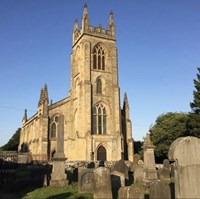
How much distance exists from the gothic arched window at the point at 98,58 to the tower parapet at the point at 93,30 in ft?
6.67

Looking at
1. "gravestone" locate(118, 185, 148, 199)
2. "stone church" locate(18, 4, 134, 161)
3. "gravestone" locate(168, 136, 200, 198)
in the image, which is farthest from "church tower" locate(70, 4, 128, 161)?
"gravestone" locate(168, 136, 200, 198)

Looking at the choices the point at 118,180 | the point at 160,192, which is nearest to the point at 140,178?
the point at 118,180

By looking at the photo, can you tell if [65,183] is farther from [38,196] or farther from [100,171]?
[100,171]

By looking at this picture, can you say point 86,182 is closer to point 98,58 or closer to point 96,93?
point 96,93

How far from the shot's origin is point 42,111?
117 ft

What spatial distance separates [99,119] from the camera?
36781mm

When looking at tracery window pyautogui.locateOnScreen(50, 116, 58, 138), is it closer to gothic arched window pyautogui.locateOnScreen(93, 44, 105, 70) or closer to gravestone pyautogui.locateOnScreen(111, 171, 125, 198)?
gothic arched window pyautogui.locateOnScreen(93, 44, 105, 70)

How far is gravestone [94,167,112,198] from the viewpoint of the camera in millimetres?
11320

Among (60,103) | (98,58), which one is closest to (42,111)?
(60,103)

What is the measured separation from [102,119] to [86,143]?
188 inches

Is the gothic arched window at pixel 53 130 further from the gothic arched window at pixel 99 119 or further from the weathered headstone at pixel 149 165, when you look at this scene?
the weathered headstone at pixel 149 165

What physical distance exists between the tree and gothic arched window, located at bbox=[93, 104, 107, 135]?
8.44m

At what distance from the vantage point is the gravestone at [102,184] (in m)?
11.3

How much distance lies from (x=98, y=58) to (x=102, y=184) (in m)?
29.7
